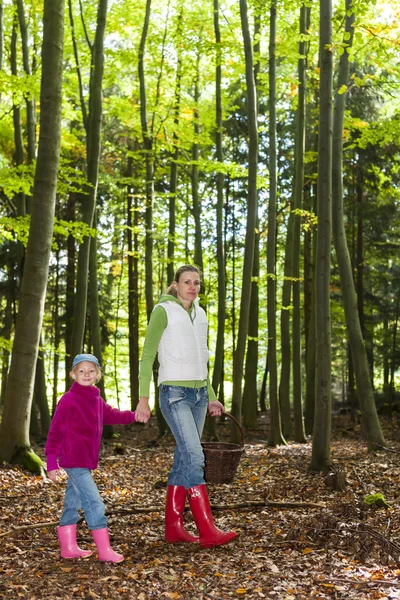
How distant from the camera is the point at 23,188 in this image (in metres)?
9.83

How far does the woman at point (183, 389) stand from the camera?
445 centimetres

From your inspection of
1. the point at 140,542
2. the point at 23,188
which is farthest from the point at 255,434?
the point at 140,542

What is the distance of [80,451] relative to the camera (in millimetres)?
4141

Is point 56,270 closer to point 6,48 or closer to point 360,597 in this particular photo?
→ point 6,48

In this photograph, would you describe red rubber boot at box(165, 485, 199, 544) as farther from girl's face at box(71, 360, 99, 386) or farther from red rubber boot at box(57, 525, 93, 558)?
girl's face at box(71, 360, 99, 386)

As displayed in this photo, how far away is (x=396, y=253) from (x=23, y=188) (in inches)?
Result: 480

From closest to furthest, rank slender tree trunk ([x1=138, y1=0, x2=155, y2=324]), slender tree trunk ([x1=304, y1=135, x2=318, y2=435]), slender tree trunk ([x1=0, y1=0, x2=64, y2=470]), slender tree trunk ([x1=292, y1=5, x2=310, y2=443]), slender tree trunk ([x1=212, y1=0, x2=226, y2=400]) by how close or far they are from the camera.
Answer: slender tree trunk ([x1=0, y1=0, x2=64, y2=470]), slender tree trunk ([x1=292, y1=5, x2=310, y2=443]), slender tree trunk ([x1=212, y1=0, x2=226, y2=400]), slender tree trunk ([x1=138, y1=0, x2=155, y2=324]), slender tree trunk ([x1=304, y1=135, x2=318, y2=435])

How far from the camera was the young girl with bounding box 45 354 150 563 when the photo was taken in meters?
4.13

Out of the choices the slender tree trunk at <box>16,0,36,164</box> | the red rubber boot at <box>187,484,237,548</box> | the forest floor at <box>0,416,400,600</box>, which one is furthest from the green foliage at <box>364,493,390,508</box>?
the slender tree trunk at <box>16,0,36,164</box>

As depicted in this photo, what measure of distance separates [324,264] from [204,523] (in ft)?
13.2

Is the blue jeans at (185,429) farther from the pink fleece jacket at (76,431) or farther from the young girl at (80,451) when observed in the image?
the pink fleece jacket at (76,431)

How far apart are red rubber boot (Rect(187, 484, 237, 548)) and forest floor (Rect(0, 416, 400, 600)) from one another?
7 cm

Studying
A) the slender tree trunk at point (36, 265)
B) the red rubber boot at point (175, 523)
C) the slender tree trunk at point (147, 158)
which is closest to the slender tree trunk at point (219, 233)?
the slender tree trunk at point (147, 158)

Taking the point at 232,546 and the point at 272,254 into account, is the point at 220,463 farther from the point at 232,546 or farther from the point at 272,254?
the point at 272,254
